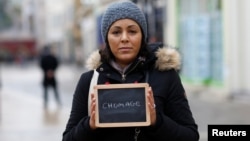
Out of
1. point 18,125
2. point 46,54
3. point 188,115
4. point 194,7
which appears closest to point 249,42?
point 194,7

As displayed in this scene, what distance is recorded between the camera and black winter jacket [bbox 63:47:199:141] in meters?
3.15

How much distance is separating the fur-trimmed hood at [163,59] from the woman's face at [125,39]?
125mm

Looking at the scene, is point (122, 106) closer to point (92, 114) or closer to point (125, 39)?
point (92, 114)

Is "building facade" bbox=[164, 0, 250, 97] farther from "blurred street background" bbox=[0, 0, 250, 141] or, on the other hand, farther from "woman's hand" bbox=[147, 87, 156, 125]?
"woman's hand" bbox=[147, 87, 156, 125]

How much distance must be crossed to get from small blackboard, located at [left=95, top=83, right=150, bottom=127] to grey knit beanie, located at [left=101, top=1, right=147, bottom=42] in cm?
33

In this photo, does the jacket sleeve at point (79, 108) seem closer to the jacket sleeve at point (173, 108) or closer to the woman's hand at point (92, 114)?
the woman's hand at point (92, 114)

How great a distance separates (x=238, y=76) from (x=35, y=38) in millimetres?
78562

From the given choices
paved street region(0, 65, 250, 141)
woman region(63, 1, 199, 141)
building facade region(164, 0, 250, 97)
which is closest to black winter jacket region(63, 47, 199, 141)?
woman region(63, 1, 199, 141)

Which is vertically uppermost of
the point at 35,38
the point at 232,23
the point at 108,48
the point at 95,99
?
the point at 108,48

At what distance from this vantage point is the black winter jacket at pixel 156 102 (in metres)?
3.15

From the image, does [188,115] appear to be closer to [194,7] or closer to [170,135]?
[170,135]

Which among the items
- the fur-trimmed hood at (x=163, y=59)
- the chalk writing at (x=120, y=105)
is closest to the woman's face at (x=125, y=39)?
the fur-trimmed hood at (x=163, y=59)

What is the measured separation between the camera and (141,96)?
121 inches

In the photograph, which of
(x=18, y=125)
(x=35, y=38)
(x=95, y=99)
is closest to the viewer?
(x=95, y=99)
